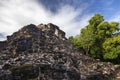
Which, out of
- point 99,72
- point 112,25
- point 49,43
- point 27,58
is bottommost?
point 99,72

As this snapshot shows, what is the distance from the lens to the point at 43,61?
40438 millimetres

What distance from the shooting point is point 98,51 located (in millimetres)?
64750

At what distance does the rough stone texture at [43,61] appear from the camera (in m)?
37.1

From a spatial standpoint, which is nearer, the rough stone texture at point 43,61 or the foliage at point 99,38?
the rough stone texture at point 43,61

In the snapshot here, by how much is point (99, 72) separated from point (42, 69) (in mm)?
12385

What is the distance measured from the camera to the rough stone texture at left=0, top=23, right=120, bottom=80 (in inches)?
1459

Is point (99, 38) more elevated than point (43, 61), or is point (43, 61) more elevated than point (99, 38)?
point (99, 38)

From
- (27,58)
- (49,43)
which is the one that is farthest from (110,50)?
(27,58)

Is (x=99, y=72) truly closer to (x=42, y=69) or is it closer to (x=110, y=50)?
(x=42, y=69)

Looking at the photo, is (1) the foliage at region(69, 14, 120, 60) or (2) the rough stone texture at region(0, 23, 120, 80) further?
(1) the foliage at region(69, 14, 120, 60)

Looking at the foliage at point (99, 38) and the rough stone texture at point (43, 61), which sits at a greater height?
the foliage at point (99, 38)

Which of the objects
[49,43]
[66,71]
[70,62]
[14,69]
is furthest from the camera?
[49,43]

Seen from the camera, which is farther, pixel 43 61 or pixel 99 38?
pixel 99 38

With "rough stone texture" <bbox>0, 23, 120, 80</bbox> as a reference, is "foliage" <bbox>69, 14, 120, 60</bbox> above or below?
above
